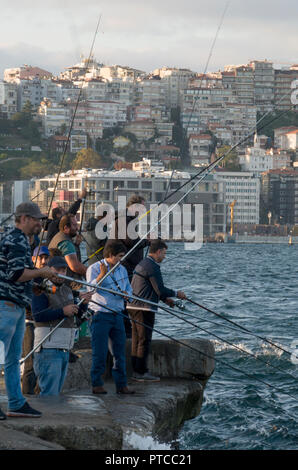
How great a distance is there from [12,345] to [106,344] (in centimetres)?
134

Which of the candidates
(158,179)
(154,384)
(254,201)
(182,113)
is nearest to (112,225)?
(154,384)

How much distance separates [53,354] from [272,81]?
193162 millimetres

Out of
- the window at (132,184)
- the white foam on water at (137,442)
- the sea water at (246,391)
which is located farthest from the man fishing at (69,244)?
the window at (132,184)

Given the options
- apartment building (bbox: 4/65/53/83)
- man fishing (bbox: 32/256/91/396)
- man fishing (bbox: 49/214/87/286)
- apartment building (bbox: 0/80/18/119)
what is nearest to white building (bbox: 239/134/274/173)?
apartment building (bbox: 0/80/18/119)

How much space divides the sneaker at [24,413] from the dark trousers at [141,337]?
1927 millimetres

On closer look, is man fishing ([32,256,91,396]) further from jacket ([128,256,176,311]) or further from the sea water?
jacket ([128,256,176,311])

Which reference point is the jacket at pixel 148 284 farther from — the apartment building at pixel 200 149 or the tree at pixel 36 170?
the apartment building at pixel 200 149

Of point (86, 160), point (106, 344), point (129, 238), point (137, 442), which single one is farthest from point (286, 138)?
point (137, 442)

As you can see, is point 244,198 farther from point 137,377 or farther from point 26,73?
point 137,377

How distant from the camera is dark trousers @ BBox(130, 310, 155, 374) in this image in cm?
706

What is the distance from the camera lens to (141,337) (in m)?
7.07

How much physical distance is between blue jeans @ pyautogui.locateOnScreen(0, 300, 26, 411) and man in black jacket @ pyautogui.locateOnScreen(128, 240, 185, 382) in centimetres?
193

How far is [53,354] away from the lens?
601 cm

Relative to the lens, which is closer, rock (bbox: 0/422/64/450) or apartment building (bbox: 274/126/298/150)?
rock (bbox: 0/422/64/450)
